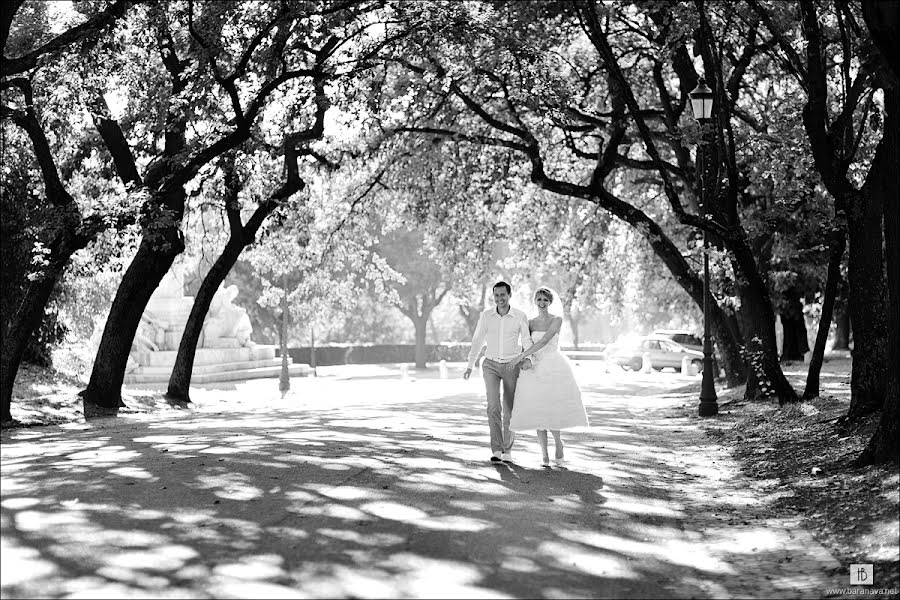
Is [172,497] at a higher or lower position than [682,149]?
lower

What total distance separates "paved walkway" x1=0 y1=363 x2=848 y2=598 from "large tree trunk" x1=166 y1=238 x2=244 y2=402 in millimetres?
10344

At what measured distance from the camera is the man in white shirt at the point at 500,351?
12656 millimetres

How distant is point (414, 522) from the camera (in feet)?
28.7

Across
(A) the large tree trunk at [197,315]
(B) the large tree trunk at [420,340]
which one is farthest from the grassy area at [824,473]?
(B) the large tree trunk at [420,340]

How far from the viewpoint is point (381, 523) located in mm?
8617

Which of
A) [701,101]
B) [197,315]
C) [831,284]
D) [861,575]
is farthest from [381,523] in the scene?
[197,315]

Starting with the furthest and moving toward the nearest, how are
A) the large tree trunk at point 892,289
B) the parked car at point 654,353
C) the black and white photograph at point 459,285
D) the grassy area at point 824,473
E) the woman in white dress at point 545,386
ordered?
the parked car at point 654,353
the woman in white dress at point 545,386
the large tree trunk at point 892,289
the grassy area at point 824,473
the black and white photograph at point 459,285

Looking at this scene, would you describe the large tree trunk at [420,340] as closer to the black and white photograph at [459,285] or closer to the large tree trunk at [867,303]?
the black and white photograph at [459,285]

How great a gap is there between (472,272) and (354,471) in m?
20.0

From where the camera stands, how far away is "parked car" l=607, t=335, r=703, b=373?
55.0 metres

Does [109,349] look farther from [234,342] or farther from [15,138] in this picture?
[234,342]

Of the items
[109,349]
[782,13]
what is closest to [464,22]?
[782,13]

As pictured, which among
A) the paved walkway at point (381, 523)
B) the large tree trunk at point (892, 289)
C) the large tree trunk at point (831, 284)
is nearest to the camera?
the paved walkway at point (381, 523)

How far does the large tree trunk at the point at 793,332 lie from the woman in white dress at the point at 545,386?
28968 mm
